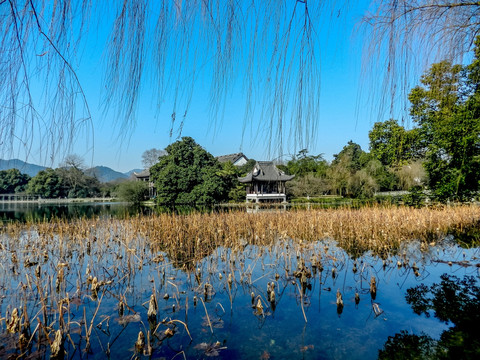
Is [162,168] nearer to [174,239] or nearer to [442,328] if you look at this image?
[174,239]

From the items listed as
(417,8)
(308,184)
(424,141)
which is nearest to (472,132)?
(424,141)

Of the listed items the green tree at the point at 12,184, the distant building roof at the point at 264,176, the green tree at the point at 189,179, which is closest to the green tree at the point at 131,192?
the green tree at the point at 189,179

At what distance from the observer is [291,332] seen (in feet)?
10.4

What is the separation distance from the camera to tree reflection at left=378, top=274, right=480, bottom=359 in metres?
2.63

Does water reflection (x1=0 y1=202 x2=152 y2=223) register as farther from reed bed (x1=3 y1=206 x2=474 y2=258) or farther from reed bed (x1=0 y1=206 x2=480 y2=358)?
reed bed (x1=0 y1=206 x2=480 y2=358)

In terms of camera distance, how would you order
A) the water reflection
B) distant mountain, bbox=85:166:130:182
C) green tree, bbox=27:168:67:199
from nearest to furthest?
distant mountain, bbox=85:166:130:182, the water reflection, green tree, bbox=27:168:67:199

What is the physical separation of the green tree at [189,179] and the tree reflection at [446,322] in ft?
73.9

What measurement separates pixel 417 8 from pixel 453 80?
0.62 metres

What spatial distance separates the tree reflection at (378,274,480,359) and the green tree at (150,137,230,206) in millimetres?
22517

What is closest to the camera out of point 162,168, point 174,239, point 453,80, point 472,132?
point 453,80

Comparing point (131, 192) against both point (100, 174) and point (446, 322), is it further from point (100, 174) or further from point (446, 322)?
point (446, 322)

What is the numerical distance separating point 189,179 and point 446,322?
2552cm

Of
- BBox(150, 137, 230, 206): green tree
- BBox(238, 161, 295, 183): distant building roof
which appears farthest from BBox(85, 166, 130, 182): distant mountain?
BBox(238, 161, 295, 183): distant building roof

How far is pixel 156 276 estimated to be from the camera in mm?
5121
